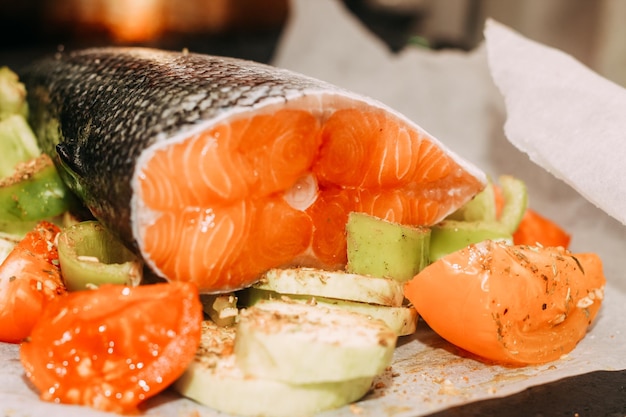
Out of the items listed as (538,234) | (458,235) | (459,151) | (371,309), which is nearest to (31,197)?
(371,309)

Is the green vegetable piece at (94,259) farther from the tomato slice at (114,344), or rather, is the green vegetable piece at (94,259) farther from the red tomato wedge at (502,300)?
the red tomato wedge at (502,300)

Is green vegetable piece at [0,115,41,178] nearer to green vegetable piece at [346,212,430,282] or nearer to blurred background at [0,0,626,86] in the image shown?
green vegetable piece at [346,212,430,282]

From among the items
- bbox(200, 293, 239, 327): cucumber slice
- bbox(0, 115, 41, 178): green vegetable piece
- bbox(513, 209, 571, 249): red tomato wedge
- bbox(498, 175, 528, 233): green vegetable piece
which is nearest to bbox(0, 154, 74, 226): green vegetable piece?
bbox(0, 115, 41, 178): green vegetable piece

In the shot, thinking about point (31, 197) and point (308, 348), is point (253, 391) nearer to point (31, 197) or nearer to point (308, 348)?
point (308, 348)

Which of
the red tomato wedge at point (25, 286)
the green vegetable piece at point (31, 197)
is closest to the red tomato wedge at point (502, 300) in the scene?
the red tomato wedge at point (25, 286)

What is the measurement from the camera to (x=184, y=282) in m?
1.98

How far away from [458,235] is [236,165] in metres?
0.95

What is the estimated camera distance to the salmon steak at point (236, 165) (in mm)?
1946

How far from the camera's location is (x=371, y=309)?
2.14 meters

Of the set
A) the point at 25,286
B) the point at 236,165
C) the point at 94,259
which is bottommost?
the point at 25,286

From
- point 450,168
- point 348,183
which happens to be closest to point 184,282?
point 348,183

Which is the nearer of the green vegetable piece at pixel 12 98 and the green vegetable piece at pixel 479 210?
the green vegetable piece at pixel 479 210

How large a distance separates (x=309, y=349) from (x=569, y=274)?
0.96 metres

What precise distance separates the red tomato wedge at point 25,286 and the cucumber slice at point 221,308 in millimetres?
422
